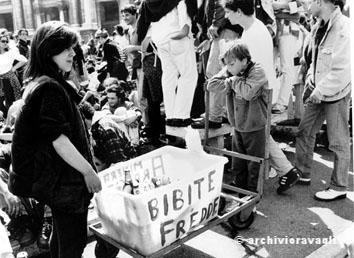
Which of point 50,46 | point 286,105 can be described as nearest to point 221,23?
point 286,105

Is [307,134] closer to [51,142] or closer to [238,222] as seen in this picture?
[238,222]

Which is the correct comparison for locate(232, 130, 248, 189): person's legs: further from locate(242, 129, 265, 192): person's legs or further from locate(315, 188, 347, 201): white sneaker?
locate(315, 188, 347, 201): white sneaker

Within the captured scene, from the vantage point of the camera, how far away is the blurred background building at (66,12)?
127 feet

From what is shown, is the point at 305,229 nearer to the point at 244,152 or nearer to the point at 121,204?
the point at 244,152

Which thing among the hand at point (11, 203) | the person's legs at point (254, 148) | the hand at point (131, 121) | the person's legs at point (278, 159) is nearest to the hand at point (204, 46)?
the hand at point (131, 121)

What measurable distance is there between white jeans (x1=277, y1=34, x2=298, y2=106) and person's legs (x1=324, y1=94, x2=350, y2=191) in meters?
2.10

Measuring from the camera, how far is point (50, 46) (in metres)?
2.37

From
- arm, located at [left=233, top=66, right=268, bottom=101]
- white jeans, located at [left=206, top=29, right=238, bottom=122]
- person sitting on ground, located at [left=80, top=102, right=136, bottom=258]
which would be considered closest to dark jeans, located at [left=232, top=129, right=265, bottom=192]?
arm, located at [left=233, top=66, right=268, bottom=101]

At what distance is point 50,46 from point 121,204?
107 centimetres

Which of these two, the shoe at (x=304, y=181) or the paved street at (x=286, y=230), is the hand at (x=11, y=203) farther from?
the shoe at (x=304, y=181)

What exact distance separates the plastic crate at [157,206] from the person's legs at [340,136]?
63.1 inches

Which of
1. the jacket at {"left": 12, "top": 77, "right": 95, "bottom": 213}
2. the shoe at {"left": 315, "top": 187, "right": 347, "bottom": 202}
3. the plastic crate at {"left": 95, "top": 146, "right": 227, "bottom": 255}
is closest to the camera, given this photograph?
the jacket at {"left": 12, "top": 77, "right": 95, "bottom": 213}

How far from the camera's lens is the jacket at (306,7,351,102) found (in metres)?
3.89

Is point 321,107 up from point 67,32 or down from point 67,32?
down
